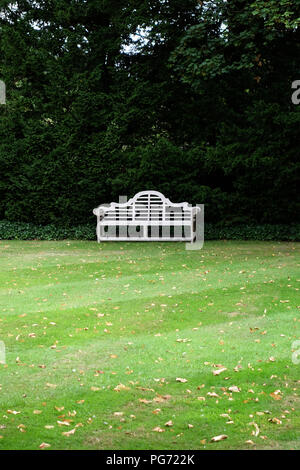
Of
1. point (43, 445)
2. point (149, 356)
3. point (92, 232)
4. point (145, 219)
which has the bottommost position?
point (43, 445)

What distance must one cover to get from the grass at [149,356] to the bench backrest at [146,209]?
4.08 meters

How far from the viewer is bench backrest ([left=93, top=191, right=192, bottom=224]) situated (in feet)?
50.9

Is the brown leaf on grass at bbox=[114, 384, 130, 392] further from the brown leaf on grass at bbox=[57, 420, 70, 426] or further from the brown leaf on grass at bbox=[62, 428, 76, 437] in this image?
the brown leaf on grass at bbox=[62, 428, 76, 437]

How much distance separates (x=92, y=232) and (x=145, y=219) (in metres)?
1.64

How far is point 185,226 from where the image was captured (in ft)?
51.4

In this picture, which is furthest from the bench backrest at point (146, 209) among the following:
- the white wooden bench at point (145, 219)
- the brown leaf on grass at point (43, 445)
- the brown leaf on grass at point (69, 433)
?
the brown leaf on grass at point (43, 445)

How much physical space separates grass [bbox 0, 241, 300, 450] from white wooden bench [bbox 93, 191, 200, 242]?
3.72 meters

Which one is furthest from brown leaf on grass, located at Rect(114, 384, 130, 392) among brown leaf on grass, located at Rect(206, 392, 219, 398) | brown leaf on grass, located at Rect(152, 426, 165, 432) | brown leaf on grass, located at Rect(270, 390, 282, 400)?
brown leaf on grass, located at Rect(270, 390, 282, 400)

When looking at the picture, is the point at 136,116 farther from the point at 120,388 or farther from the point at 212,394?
the point at 212,394

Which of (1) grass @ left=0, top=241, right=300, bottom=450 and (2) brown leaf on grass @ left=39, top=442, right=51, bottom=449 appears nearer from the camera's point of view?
(2) brown leaf on grass @ left=39, top=442, right=51, bottom=449

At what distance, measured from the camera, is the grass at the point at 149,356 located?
14.6 feet

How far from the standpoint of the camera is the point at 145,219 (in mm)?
15719

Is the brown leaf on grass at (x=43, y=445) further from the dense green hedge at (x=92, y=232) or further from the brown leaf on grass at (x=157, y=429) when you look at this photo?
the dense green hedge at (x=92, y=232)

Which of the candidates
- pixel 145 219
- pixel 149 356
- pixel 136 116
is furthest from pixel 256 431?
pixel 136 116
